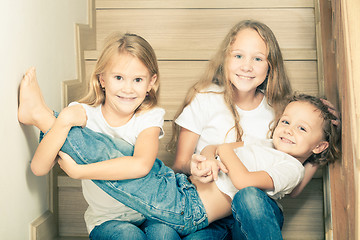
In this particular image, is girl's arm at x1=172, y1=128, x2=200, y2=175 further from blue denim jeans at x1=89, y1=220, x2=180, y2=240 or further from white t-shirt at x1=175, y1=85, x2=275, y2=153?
blue denim jeans at x1=89, y1=220, x2=180, y2=240

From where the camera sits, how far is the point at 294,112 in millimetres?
1506

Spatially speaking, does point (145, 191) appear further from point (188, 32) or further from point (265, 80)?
point (188, 32)

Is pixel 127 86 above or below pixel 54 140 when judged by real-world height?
above

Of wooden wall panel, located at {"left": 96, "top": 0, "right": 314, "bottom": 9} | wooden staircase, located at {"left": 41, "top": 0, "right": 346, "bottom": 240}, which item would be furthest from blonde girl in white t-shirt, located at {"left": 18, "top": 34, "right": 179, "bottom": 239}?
wooden wall panel, located at {"left": 96, "top": 0, "right": 314, "bottom": 9}

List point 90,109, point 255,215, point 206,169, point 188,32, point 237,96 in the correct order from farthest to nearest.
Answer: point 188,32
point 237,96
point 90,109
point 206,169
point 255,215

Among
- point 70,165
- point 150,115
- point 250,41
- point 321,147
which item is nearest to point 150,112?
point 150,115

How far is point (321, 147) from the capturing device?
4.95ft

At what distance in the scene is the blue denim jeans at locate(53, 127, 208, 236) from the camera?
1.30 metres

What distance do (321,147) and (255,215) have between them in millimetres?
409

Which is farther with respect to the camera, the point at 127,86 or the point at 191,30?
the point at 191,30

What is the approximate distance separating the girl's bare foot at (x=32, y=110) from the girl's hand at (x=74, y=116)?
0.06 meters

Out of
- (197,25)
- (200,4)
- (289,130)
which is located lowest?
(289,130)

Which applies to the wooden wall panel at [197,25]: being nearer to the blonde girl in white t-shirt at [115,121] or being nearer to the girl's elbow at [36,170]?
the blonde girl in white t-shirt at [115,121]

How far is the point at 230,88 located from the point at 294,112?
0.28 metres
